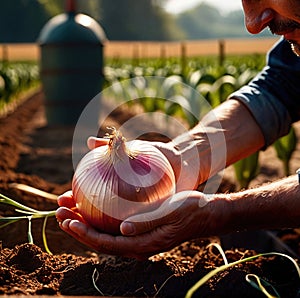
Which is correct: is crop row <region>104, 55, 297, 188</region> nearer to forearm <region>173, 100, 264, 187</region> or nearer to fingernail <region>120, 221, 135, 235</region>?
forearm <region>173, 100, 264, 187</region>

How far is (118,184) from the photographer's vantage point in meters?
1.85

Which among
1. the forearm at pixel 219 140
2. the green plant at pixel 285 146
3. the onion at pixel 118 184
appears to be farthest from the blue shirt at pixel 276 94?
the green plant at pixel 285 146

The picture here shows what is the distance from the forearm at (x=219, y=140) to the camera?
237cm

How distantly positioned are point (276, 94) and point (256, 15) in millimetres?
914

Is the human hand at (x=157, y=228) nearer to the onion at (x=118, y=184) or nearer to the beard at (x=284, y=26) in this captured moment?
the onion at (x=118, y=184)

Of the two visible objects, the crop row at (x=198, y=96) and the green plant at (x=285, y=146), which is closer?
the crop row at (x=198, y=96)

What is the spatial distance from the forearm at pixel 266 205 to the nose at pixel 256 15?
498mm

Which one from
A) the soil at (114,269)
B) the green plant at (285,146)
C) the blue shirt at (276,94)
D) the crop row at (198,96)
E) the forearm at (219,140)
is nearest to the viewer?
the soil at (114,269)

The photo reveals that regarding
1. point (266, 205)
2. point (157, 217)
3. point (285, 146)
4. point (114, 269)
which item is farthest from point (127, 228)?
point (285, 146)

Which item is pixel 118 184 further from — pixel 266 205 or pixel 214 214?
pixel 266 205

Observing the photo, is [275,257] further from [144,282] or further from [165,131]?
[165,131]

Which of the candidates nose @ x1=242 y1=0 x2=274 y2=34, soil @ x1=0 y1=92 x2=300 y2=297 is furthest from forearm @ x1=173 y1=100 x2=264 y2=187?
nose @ x1=242 y1=0 x2=274 y2=34

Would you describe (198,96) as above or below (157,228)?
below

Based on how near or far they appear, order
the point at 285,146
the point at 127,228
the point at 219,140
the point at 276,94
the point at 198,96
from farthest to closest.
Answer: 1. the point at 198,96
2. the point at 285,146
3. the point at 276,94
4. the point at 219,140
5. the point at 127,228
